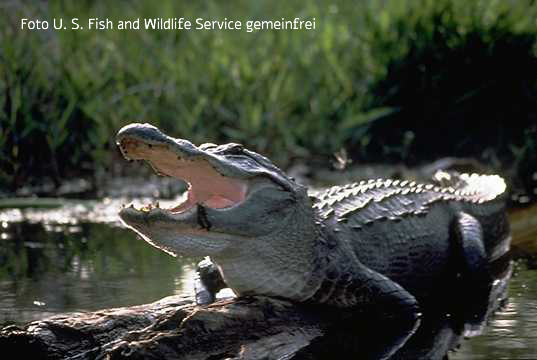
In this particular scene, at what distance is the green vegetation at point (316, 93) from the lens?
9172 millimetres

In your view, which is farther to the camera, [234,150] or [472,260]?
[472,260]

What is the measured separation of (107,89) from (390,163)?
2.29 m

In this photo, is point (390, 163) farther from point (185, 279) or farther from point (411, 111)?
point (185, 279)

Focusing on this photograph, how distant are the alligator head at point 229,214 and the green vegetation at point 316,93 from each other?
168 inches

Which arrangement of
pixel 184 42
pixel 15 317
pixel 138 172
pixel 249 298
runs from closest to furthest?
pixel 249 298
pixel 15 317
pixel 138 172
pixel 184 42

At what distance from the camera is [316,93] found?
9977mm

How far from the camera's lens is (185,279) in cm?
596

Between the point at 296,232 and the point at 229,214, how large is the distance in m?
0.40

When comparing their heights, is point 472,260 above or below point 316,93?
below

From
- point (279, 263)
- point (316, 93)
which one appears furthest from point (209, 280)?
point (316, 93)

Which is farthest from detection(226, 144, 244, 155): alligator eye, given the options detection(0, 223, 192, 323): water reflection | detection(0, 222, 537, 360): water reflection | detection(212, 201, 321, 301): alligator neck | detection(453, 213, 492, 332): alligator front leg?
detection(453, 213, 492, 332): alligator front leg

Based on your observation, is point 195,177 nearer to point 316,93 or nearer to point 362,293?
point 362,293

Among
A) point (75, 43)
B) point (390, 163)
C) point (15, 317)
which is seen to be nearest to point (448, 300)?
point (15, 317)

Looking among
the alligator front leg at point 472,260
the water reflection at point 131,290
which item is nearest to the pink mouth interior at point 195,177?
the water reflection at point 131,290
